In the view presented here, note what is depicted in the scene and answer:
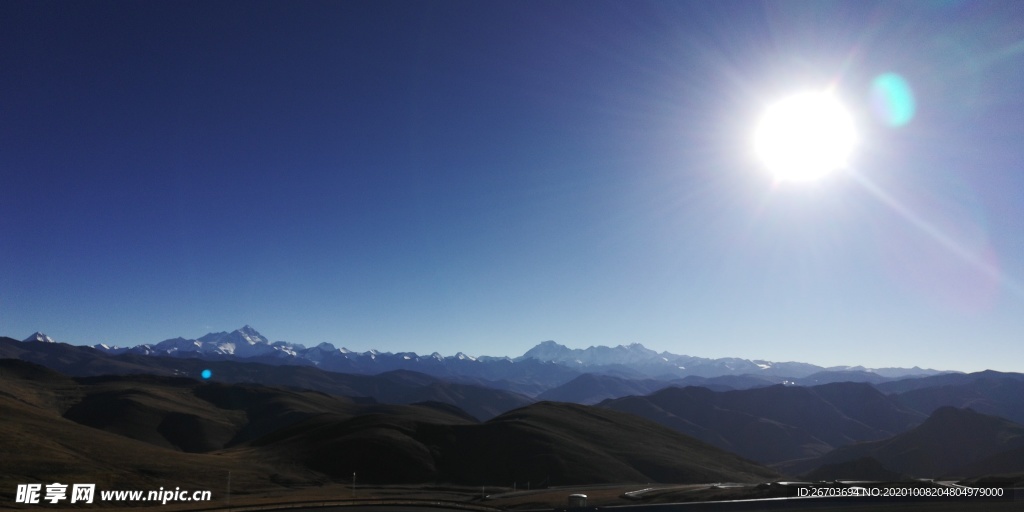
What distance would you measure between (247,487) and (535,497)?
5084 cm

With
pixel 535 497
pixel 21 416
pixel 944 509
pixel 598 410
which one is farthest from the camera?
pixel 598 410

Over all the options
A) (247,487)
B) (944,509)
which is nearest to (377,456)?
(247,487)

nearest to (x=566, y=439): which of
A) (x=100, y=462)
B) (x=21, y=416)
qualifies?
(x=100, y=462)

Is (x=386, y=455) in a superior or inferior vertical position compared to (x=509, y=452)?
inferior

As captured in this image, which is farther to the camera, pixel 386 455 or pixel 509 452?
pixel 386 455

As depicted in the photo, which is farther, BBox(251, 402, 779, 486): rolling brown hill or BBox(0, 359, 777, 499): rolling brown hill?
BBox(251, 402, 779, 486): rolling brown hill

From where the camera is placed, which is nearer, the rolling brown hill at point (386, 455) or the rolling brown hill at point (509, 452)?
the rolling brown hill at point (386, 455)

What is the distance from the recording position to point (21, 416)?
379 feet

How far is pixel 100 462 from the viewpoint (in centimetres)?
9044

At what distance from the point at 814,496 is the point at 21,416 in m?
139

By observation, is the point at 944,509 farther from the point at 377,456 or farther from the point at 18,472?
the point at 377,456

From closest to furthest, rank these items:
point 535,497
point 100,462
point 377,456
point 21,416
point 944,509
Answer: point 944,509 → point 535,497 → point 100,462 → point 21,416 → point 377,456

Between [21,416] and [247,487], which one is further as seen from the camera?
[21,416]

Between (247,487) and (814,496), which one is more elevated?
(814,496)
